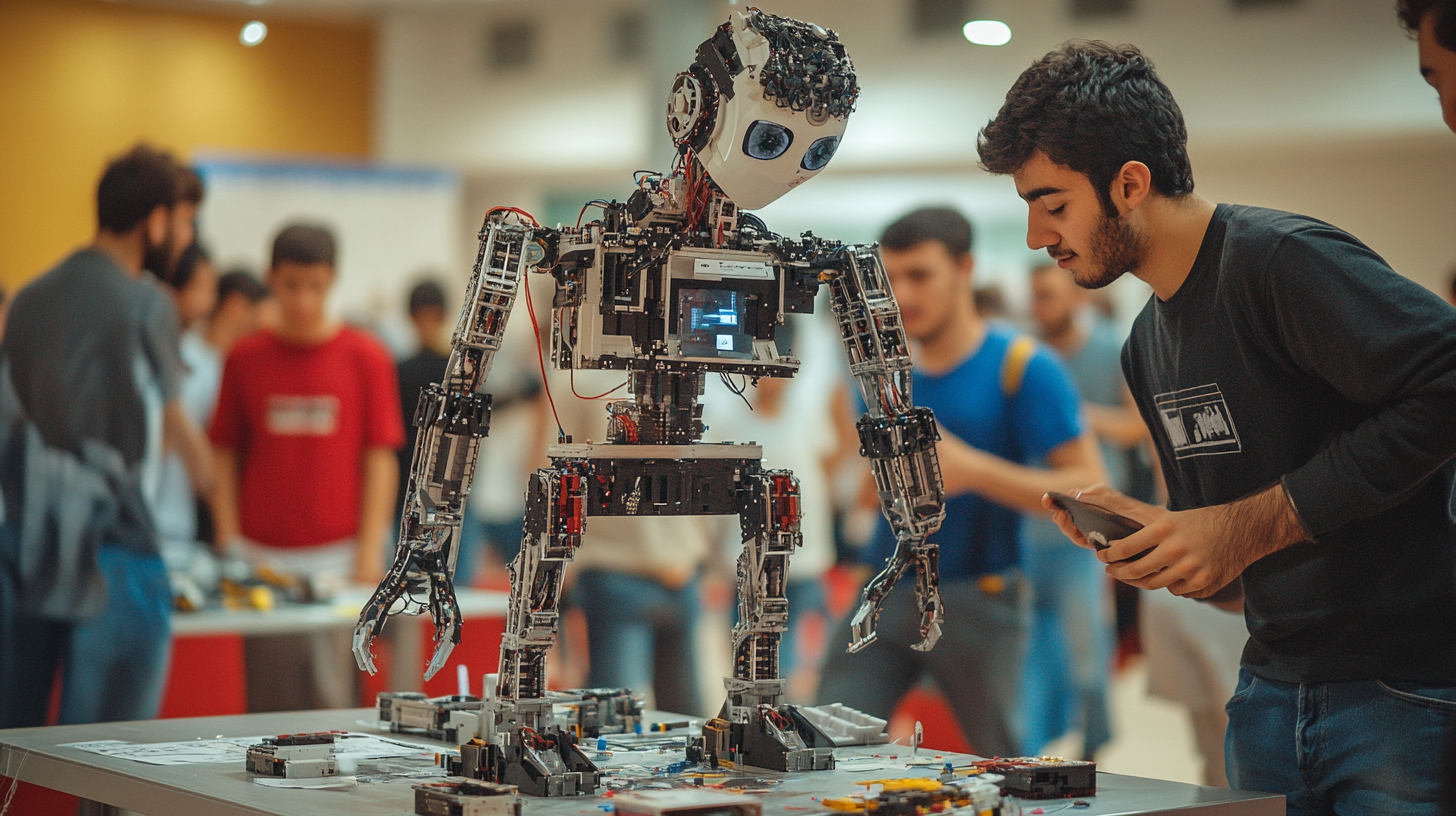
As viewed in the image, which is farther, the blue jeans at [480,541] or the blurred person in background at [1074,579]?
the blue jeans at [480,541]

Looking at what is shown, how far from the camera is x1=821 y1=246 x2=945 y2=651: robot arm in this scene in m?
2.88

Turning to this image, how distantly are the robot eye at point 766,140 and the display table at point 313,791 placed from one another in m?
1.15

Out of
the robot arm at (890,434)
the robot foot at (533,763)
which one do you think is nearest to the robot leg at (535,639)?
the robot foot at (533,763)

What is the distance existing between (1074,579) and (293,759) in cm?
399

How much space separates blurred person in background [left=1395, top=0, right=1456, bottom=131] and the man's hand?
2.20ft

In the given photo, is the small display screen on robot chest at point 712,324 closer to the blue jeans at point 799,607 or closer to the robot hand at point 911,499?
the robot hand at point 911,499

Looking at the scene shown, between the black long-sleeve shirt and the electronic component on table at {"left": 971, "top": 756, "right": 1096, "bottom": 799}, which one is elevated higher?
the black long-sleeve shirt

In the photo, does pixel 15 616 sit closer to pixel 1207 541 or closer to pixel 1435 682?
pixel 1207 541

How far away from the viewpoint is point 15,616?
13.6 ft

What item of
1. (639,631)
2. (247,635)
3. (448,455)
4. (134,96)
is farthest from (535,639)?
(134,96)

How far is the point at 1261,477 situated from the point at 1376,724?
43 cm

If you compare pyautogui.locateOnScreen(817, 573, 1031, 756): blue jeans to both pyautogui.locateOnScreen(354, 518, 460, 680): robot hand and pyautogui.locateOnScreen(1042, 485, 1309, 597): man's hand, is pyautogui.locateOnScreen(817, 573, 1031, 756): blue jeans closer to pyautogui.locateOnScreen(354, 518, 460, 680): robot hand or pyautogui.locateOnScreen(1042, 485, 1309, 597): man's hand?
pyautogui.locateOnScreen(354, 518, 460, 680): robot hand

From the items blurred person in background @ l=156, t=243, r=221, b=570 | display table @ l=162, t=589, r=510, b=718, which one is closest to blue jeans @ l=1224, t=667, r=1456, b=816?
display table @ l=162, t=589, r=510, b=718

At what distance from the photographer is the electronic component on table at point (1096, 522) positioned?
2389mm
